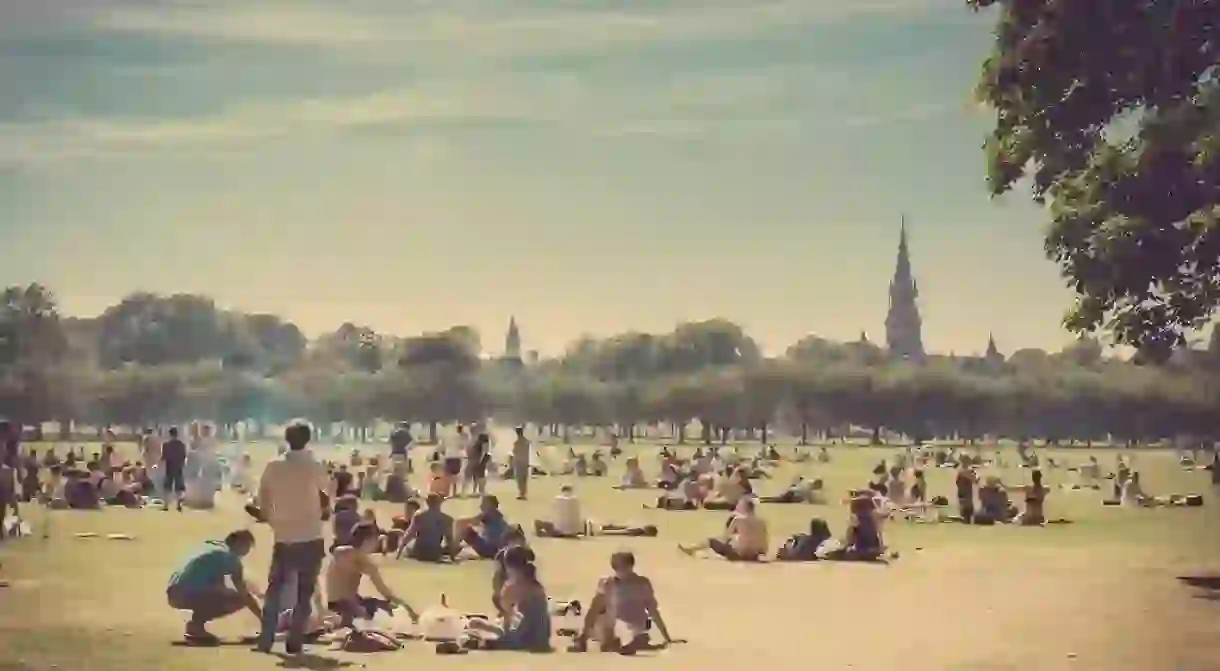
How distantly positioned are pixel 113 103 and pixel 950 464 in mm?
30275

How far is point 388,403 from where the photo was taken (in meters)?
42.0

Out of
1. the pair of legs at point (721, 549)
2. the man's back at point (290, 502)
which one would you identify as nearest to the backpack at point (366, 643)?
the man's back at point (290, 502)

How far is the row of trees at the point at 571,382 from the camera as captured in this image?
891 inches

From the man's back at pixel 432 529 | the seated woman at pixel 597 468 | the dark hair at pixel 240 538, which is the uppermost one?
the seated woman at pixel 597 468

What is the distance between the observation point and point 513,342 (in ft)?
94.5

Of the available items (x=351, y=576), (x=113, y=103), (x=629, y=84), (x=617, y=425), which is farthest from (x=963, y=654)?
(x=617, y=425)

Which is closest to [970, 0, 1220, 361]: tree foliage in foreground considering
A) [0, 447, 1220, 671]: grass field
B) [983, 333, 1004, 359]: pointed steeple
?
[0, 447, 1220, 671]: grass field

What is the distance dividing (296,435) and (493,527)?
627 centimetres

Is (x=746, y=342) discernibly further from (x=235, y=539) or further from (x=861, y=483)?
(x=235, y=539)

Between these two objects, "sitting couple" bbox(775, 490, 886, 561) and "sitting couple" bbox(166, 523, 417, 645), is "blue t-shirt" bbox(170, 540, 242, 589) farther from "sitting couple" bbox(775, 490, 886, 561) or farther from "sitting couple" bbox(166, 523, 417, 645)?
"sitting couple" bbox(775, 490, 886, 561)

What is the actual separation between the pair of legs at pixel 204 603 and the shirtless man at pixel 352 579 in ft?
2.16

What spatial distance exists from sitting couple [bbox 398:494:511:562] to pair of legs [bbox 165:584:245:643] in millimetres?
5196

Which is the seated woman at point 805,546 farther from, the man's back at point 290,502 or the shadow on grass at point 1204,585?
the man's back at point 290,502

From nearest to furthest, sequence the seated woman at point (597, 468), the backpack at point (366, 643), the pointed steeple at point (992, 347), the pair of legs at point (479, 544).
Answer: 1. the backpack at point (366, 643)
2. the pair of legs at point (479, 544)
3. the pointed steeple at point (992, 347)
4. the seated woman at point (597, 468)
